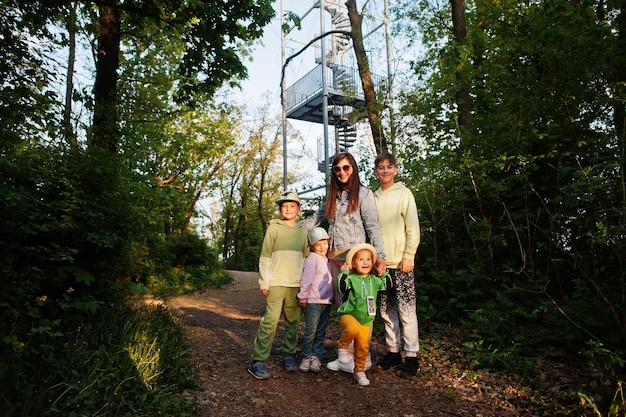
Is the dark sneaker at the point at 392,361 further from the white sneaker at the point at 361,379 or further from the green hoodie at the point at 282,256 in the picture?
the green hoodie at the point at 282,256

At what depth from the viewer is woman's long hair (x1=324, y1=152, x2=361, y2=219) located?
4.52m

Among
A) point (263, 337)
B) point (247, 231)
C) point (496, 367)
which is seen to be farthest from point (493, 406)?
point (247, 231)

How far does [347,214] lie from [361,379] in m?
1.70

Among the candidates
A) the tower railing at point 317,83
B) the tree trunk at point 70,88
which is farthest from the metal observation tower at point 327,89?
the tree trunk at point 70,88

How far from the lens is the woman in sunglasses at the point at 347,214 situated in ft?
14.7

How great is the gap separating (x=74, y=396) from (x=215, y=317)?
6.10 metres

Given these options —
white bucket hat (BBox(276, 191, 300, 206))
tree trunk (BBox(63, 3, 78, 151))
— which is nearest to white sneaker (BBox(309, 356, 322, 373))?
white bucket hat (BBox(276, 191, 300, 206))

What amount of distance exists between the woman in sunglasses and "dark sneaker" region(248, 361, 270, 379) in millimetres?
1045

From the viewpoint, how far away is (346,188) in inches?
182

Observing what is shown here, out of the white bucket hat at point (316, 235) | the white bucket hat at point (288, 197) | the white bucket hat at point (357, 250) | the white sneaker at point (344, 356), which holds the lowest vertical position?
the white sneaker at point (344, 356)

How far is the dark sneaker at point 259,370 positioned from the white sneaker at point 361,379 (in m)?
0.95

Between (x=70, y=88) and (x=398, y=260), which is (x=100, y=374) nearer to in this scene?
(x=398, y=260)

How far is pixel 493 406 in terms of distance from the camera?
3781 mm

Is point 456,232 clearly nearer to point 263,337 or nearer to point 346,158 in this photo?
point 346,158
